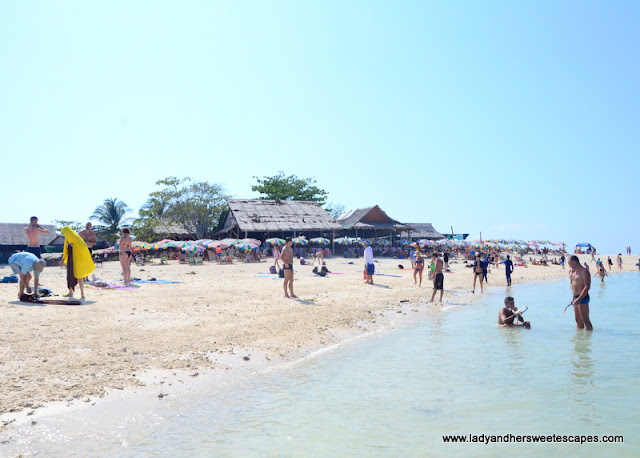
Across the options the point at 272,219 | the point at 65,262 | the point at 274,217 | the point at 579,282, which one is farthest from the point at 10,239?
the point at 579,282

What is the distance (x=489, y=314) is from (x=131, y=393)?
896 cm

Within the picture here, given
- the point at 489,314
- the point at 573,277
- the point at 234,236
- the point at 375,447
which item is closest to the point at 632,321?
the point at 489,314

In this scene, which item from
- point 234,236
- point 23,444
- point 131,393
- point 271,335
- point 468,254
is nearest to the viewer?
point 23,444

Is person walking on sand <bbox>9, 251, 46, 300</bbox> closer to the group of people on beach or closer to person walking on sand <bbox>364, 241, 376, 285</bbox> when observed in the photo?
the group of people on beach

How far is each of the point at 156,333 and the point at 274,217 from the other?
91.1 feet

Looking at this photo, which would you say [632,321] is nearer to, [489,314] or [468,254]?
[489,314]

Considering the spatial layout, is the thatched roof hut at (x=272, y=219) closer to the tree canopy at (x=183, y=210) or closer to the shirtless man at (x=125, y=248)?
the tree canopy at (x=183, y=210)

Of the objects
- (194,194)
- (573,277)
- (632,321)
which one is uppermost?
(194,194)

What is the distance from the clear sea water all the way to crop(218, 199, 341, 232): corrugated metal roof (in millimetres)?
25519

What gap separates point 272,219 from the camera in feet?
112

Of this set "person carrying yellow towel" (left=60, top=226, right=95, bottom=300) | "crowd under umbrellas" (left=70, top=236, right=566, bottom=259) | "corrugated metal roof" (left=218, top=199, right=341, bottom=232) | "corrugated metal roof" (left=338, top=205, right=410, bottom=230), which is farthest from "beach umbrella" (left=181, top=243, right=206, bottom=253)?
"person carrying yellow towel" (left=60, top=226, right=95, bottom=300)

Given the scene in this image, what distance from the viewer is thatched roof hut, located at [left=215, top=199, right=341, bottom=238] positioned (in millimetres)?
33094

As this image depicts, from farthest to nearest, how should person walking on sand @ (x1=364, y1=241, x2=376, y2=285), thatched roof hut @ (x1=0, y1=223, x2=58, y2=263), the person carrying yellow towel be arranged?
thatched roof hut @ (x1=0, y1=223, x2=58, y2=263), person walking on sand @ (x1=364, y1=241, x2=376, y2=285), the person carrying yellow towel

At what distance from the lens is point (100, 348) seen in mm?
5828
